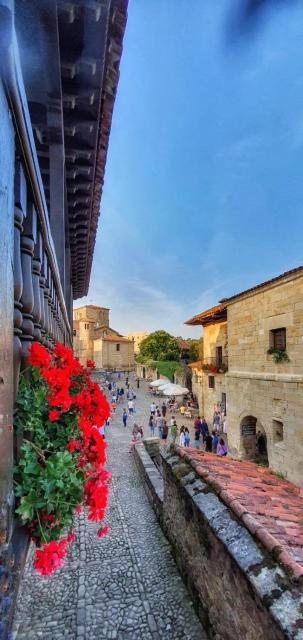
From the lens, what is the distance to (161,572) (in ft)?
16.4

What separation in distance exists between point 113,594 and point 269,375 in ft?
30.8

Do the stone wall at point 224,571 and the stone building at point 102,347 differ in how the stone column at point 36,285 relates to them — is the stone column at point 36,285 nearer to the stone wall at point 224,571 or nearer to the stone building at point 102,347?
the stone wall at point 224,571

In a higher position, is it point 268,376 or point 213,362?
point 213,362

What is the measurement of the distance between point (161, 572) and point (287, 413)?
7.84 m

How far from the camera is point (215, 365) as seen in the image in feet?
69.5

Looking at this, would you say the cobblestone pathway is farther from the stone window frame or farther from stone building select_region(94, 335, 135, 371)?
stone building select_region(94, 335, 135, 371)

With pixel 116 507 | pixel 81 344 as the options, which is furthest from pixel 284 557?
pixel 81 344

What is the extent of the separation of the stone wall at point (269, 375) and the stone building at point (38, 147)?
8.43m

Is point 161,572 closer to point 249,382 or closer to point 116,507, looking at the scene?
point 116,507

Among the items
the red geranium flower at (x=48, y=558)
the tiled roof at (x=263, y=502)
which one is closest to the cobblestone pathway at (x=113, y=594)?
the tiled roof at (x=263, y=502)

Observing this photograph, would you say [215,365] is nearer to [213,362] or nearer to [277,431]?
[213,362]

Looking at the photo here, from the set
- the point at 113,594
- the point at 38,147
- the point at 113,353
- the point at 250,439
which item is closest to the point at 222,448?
the point at 250,439

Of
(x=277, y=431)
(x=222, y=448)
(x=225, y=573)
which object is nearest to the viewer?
(x=225, y=573)

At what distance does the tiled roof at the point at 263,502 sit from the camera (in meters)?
2.90
